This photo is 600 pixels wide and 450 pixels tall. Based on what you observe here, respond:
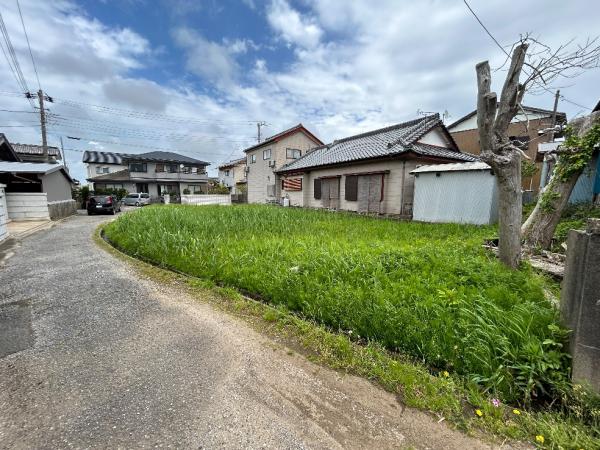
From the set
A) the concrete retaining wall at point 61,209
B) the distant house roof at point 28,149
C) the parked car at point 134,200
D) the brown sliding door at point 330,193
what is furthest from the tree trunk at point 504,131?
the distant house roof at point 28,149

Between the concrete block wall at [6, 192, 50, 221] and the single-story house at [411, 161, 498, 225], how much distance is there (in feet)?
59.0

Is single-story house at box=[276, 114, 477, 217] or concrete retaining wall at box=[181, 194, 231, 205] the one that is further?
concrete retaining wall at box=[181, 194, 231, 205]

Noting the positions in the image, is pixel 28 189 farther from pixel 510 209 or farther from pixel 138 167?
pixel 510 209

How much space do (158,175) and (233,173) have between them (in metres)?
11.1

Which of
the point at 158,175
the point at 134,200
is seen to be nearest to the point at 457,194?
the point at 134,200

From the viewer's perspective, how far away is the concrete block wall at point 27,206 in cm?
1291

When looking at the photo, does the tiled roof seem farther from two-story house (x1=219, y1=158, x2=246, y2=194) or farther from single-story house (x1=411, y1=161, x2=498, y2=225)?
single-story house (x1=411, y1=161, x2=498, y2=225)

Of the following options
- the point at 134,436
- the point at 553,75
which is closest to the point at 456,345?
the point at 134,436

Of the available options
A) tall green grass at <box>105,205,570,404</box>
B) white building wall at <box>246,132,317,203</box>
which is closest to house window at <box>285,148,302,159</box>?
white building wall at <box>246,132,317,203</box>

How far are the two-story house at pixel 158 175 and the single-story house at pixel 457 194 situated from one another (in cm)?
3141

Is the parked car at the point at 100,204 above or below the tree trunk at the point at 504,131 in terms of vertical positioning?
below

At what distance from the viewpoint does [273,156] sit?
22469mm

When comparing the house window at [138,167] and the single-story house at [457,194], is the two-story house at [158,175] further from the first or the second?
the single-story house at [457,194]

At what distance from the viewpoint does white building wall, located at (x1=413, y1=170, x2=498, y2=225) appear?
8.45 meters
